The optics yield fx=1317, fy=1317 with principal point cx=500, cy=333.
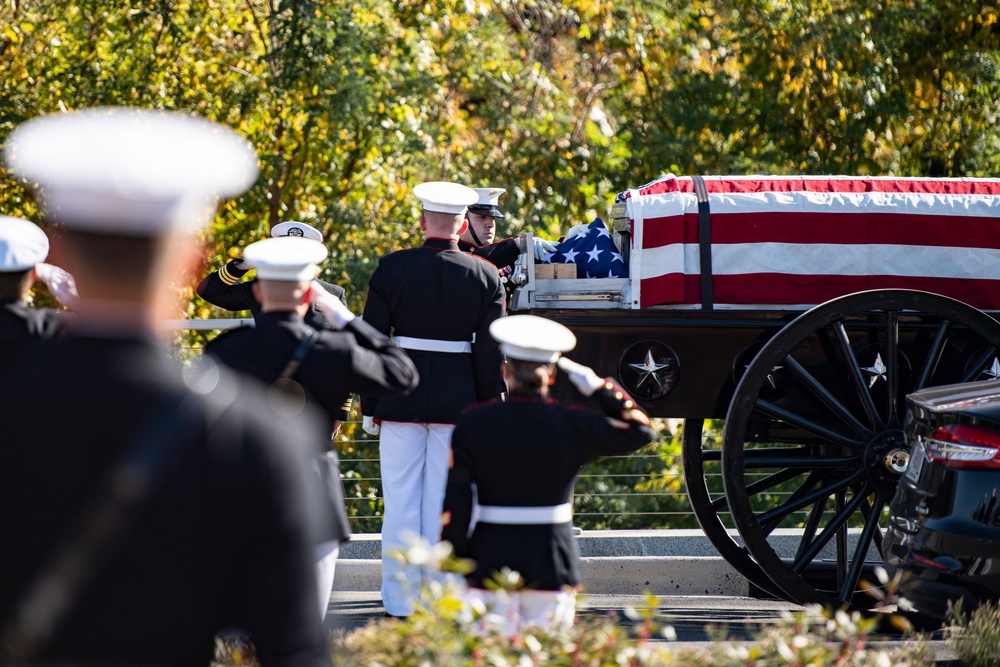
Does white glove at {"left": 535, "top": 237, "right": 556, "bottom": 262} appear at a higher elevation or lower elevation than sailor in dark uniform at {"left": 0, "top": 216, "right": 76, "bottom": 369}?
lower

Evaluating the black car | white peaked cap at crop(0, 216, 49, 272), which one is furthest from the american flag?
white peaked cap at crop(0, 216, 49, 272)

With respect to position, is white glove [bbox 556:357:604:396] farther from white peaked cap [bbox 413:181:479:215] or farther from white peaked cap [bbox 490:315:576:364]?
white peaked cap [bbox 413:181:479:215]

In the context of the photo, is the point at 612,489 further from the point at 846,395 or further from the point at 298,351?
the point at 298,351

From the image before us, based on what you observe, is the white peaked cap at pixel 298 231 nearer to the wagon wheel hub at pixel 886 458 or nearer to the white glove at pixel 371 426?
the white glove at pixel 371 426

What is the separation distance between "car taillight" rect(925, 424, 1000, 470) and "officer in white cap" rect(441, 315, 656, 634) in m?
1.37

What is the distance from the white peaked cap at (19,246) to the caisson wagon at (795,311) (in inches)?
87.3

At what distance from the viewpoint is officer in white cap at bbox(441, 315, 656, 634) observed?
3.84m

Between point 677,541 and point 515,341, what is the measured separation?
11.9 feet

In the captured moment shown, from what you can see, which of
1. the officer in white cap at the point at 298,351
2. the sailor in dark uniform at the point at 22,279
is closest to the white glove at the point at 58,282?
the sailor in dark uniform at the point at 22,279

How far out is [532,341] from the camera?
3.98 meters

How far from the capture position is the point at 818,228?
5930mm

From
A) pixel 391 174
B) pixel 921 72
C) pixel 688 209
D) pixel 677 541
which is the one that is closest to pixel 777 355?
pixel 688 209

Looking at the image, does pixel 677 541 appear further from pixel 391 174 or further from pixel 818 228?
pixel 391 174

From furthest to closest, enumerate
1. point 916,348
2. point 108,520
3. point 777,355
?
1. point 916,348
2. point 777,355
3. point 108,520
